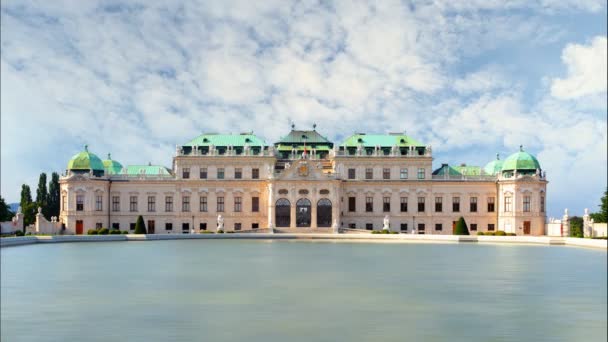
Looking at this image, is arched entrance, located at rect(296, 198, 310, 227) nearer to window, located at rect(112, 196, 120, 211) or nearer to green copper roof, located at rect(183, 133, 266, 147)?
green copper roof, located at rect(183, 133, 266, 147)

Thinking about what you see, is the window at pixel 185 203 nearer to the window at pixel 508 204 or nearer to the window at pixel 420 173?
the window at pixel 420 173

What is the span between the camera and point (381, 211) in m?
85.5

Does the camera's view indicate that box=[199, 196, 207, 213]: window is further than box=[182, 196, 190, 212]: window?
No

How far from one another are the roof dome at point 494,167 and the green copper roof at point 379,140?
11638 millimetres

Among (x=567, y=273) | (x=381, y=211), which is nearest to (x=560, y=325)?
(x=567, y=273)

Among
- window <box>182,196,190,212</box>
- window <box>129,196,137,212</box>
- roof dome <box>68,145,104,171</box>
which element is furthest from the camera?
window <box>182,196,190,212</box>

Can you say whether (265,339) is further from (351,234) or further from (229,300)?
(351,234)

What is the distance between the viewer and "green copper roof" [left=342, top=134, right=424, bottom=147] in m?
86.8

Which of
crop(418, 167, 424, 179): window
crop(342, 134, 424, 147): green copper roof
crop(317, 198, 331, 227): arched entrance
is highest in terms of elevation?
crop(342, 134, 424, 147): green copper roof

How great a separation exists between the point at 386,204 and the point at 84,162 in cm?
4004

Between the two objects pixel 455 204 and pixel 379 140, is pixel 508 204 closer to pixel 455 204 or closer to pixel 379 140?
pixel 455 204

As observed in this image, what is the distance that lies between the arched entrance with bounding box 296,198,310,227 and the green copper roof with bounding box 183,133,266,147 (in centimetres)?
1004

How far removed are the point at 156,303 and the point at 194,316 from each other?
11.3 feet

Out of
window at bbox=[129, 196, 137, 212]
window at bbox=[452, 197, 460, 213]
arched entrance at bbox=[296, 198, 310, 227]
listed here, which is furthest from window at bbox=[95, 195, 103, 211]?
window at bbox=[452, 197, 460, 213]
